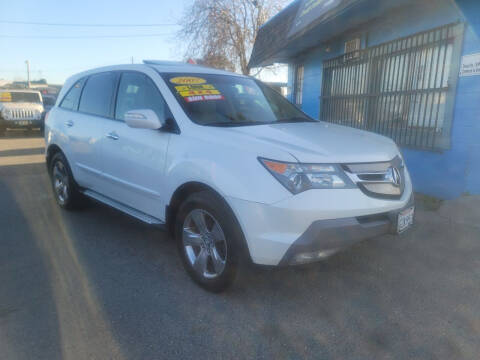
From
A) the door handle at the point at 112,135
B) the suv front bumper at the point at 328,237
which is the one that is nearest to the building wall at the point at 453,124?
the suv front bumper at the point at 328,237

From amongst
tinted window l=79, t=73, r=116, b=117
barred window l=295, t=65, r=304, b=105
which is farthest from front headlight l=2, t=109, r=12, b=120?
tinted window l=79, t=73, r=116, b=117

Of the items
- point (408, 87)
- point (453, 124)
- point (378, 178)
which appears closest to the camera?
point (378, 178)

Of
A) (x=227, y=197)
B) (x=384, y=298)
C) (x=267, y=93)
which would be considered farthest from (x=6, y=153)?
(x=384, y=298)

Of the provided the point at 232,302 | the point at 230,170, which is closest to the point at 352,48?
the point at 230,170

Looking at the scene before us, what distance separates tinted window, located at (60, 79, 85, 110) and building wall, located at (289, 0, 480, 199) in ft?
16.5

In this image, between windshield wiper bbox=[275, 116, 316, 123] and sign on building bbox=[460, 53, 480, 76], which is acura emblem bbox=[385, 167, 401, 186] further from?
sign on building bbox=[460, 53, 480, 76]

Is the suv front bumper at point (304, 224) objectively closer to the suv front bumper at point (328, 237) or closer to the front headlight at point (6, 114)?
the suv front bumper at point (328, 237)

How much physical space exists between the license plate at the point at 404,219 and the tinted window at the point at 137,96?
209 centimetres

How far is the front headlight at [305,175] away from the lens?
244 centimetres

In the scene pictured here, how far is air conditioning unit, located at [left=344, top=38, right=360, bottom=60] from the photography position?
7.48 meters

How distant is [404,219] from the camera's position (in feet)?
9.26

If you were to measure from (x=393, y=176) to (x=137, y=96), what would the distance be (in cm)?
246

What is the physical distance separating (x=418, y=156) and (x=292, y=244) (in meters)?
4.39

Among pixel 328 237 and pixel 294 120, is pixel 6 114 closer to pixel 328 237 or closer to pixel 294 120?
pixel 294 120
